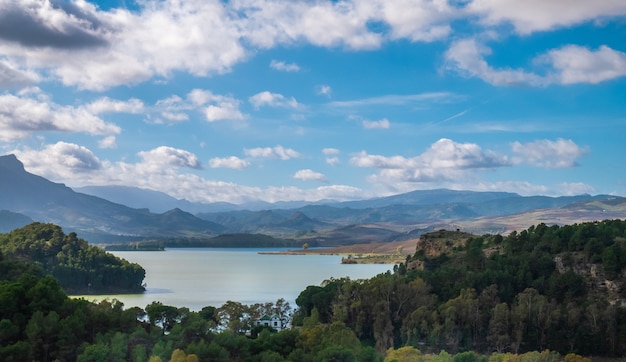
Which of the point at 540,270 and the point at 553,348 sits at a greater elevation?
the point at 540,270

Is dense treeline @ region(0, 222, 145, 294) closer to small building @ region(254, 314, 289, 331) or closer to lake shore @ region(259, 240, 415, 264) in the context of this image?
small building @ region(254, 314, 289, 331)

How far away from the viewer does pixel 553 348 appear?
119 ft

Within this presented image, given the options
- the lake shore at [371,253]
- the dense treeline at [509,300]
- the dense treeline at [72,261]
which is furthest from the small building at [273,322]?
the lake shore at [371,253]

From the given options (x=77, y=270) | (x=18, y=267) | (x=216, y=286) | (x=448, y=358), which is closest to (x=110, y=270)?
(x=77, y=270)

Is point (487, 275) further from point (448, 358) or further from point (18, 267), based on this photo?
point (18, 267)

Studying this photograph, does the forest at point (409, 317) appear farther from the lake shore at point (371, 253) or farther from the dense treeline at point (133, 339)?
the lake shore at point (371, 253)

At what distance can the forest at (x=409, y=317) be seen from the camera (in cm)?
2653

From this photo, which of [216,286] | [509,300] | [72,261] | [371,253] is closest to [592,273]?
[509,300]

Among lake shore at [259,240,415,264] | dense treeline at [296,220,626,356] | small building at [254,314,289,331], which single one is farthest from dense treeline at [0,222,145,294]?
lake shore at [259,240,415,264]

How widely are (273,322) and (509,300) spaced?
580 inches

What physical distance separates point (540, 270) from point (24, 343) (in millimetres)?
32146

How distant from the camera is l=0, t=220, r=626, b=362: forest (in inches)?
1045

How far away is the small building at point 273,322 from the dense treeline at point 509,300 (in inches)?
83.6

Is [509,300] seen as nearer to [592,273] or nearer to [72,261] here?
[592,273]
